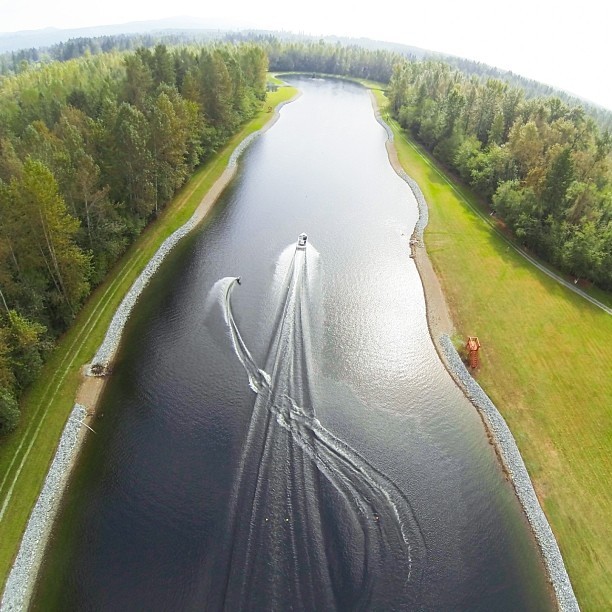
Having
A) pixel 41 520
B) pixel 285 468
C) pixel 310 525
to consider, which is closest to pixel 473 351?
pixel 285 468

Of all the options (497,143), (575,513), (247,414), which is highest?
(497,143)

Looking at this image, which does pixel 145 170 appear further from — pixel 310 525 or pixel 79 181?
pixel 310 525

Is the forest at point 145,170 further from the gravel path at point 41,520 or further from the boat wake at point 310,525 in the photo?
the boat wake at point 310,525

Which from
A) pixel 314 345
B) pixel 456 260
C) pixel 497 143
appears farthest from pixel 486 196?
pixel 314 345

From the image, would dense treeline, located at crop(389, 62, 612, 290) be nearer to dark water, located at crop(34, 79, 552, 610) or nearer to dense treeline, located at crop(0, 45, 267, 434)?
dark water, located at crop(34, 79, 552, 610)

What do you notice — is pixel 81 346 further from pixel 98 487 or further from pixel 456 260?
pixel 456 260

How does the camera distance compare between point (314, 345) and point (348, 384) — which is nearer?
point (348, 384)

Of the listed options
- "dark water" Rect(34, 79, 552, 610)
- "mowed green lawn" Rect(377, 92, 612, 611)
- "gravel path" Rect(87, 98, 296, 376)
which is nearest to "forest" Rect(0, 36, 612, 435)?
"gravel path" Rect(87, 98, 296, 376)
